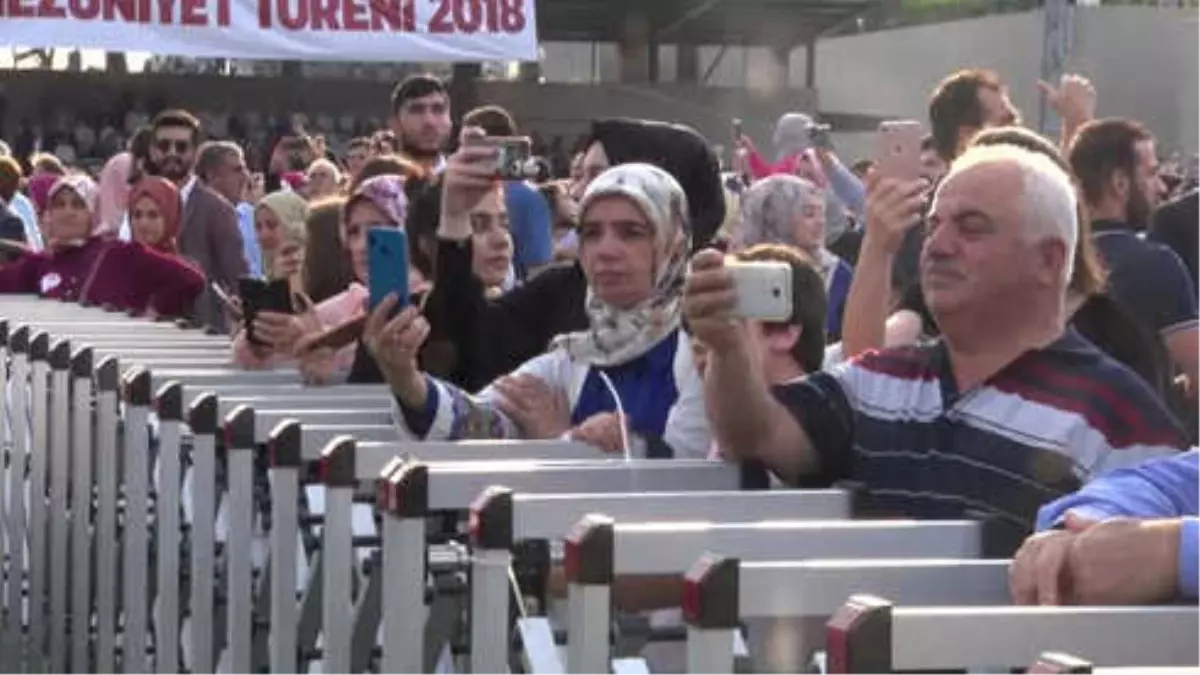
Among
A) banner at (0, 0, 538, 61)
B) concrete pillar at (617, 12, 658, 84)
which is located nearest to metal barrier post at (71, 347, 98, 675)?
banner at (0, 0, 538, 61)

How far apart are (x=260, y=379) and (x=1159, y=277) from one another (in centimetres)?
230

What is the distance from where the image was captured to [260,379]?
6695 mm

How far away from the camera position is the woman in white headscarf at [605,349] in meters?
5.56

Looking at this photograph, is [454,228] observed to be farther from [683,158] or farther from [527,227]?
[527,227]

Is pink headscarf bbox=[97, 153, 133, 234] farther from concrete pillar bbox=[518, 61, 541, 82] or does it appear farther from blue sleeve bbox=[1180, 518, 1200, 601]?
concrete pillar bbox=[518, 61, 541, 82]

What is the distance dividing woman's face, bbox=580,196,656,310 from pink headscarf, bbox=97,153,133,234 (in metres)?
8.86

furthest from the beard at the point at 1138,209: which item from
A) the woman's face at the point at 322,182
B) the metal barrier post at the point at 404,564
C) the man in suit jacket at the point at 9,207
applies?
the man in suit jacket at the point at 9,207

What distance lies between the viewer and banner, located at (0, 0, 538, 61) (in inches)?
771

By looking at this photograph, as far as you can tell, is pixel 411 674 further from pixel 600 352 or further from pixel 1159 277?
pixel 1159 277

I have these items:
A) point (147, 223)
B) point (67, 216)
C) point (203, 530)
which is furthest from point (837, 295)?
point (67, 216)

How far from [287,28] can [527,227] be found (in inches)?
421

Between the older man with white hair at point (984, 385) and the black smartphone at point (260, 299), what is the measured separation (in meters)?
2.81

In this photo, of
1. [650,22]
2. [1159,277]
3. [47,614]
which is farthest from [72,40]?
[650,22]

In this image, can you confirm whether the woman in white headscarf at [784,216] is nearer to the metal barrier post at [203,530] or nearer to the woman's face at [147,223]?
the metal barrier post at [203,530]
